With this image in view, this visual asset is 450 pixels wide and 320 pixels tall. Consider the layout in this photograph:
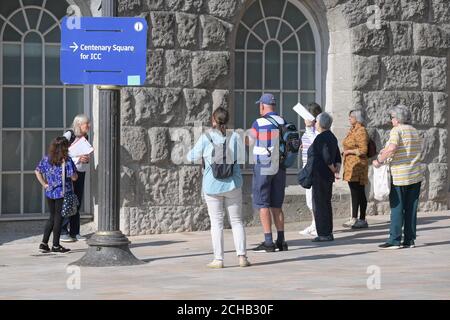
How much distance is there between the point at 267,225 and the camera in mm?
13359

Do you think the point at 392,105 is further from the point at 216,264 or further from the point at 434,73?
the point at 216,264

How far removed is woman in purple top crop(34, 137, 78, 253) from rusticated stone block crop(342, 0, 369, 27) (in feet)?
17.2

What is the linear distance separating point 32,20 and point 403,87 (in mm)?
5828

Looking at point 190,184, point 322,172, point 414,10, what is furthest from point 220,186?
point 414,10

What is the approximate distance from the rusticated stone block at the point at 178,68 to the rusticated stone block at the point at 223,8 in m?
0.74

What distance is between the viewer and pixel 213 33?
16.1 metres

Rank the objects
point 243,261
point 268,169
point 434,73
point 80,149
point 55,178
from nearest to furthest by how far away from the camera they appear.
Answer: point 243,261 < point 268,169 < point 55,178 < point 80,149 < point 434,73

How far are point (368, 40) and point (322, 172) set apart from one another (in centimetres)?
330

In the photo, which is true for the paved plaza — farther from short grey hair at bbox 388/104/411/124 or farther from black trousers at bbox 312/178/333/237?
short grey hair at bbox 388/104/411/124

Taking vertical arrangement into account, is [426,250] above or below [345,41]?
below

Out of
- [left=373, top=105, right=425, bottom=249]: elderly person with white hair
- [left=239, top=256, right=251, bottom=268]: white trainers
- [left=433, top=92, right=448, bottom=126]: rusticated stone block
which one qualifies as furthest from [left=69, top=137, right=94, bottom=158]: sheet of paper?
[left=433, top=92, right=448, bottom=126]: rusticated stone block

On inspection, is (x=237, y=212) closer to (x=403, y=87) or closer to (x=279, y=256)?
(x=279, y=256)

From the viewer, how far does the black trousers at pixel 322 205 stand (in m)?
14.6
